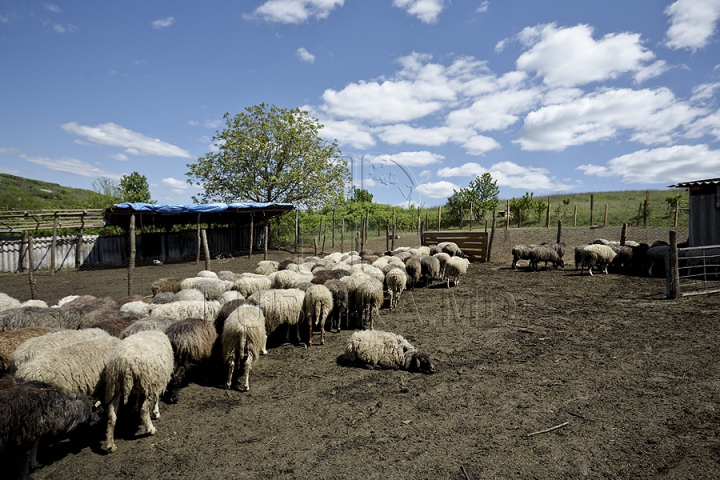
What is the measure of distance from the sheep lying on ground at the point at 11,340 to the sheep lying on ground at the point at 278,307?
3.02 metres

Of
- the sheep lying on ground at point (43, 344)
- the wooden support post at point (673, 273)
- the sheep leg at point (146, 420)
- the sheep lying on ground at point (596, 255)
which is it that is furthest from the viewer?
the sheep lying on ground at point (596, 255)

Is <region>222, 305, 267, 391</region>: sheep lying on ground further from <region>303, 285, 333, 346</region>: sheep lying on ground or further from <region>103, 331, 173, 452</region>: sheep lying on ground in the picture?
<region>303, 285, 333, 346</region>: sheep lying on ground

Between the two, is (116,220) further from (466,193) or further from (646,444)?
(466,193)

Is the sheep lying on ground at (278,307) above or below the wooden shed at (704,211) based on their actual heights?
below

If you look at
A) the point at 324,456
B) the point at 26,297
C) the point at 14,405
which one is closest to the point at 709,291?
the point at 324,456

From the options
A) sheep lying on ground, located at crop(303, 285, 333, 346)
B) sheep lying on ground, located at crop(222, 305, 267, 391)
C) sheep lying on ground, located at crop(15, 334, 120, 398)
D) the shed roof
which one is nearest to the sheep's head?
sheep lying on ground, located at crop(303, 285, 333, 346)

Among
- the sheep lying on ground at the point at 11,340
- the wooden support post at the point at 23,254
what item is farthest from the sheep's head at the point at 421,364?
the wooden support post at the point at 23,254

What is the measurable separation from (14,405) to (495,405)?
4.95m

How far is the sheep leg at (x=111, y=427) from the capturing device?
3.90 meters

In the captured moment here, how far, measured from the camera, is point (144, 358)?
13.7ft

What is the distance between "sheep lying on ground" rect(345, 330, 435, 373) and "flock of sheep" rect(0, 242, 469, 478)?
0.02m

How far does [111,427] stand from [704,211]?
58.5ft

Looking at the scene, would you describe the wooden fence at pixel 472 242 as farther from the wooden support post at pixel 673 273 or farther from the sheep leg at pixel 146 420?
the sheep leg at pixel 146 420

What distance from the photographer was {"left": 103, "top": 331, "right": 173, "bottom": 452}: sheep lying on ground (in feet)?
13.3
